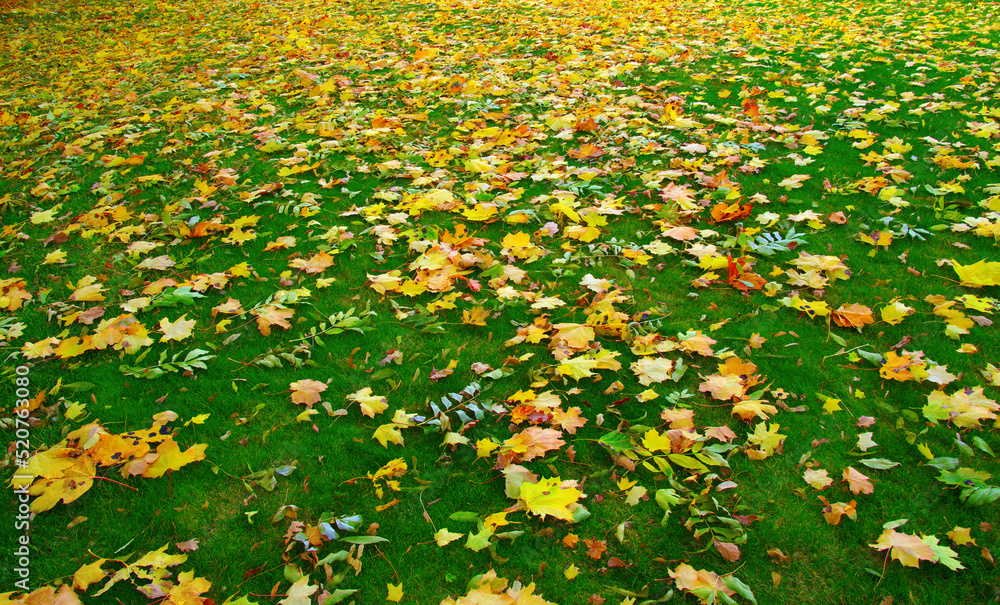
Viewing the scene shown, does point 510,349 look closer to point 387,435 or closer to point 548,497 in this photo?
point 387,435

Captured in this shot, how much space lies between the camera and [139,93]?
6.54 metres

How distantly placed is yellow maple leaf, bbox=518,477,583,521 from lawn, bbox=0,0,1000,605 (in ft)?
0.05

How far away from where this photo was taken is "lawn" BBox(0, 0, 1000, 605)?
1.93 meters

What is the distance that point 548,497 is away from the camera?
6.75 ft

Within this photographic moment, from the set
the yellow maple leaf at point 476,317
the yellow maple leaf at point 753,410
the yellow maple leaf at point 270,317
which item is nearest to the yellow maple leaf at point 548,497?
the yellow maple leaf at point 753,410

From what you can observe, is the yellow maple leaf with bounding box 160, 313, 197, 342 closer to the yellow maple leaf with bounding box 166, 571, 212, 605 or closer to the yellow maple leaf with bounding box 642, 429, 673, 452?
the yellow maple leaf with bounding box 166, 571, 212, 605

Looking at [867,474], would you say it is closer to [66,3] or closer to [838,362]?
[838,362]

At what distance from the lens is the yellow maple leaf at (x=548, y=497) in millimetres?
2002

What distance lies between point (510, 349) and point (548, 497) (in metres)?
0.92

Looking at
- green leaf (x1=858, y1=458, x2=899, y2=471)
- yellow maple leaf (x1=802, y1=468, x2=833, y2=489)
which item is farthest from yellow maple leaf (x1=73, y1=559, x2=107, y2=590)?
green leaf (x1=858, y1=458, x2=899, y2=471)

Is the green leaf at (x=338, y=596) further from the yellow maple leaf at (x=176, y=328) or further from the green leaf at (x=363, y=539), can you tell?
the yellow maple leaf at (x=176, y=328)

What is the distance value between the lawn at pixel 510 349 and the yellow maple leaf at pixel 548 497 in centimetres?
2

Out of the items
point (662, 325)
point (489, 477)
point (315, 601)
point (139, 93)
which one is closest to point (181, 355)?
point (315, 601)

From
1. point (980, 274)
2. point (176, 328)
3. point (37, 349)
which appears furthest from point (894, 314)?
point (37, 349)
